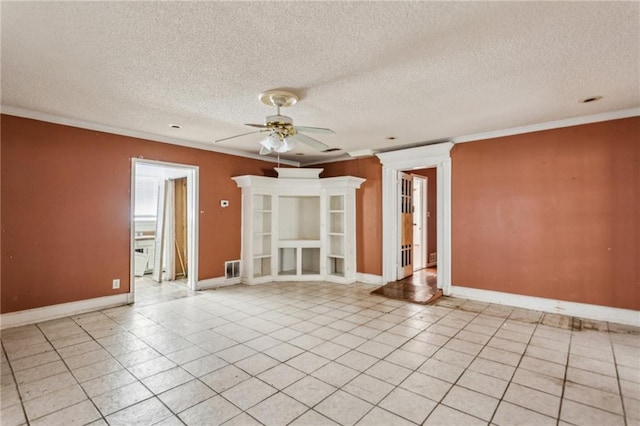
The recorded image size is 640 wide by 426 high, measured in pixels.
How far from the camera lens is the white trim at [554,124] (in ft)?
11.8

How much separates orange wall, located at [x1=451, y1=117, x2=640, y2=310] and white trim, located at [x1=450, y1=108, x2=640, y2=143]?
0.20ft

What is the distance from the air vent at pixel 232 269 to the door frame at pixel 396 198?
2.78 m

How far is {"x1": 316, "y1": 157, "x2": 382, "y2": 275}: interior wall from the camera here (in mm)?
5793

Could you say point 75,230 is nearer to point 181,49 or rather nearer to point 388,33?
point 181,49

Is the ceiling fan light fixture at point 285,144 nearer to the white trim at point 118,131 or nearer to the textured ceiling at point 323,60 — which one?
the textured ceiling at point 323,60

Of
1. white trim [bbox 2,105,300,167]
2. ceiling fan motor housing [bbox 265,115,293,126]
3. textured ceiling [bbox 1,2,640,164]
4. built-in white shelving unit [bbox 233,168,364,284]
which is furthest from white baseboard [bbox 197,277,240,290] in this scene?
ceiling fan motor housing [bbox 265,115,293,126]

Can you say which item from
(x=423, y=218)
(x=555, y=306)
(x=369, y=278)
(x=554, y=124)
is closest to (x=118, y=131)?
(x=369, y=278)

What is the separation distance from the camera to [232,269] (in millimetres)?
5734

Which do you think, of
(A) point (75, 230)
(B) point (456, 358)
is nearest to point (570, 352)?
(B) point (456, 358)

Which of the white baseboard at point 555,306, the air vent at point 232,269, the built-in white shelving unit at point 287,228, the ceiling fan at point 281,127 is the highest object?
the ceiling fan at point 281,127

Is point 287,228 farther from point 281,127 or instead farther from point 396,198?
point 281,127

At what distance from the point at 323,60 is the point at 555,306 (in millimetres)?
4252

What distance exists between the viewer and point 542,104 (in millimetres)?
3373

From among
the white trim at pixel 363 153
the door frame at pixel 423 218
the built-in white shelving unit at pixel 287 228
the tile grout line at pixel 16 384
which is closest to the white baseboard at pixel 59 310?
the tile grout line at pixel 16 384
